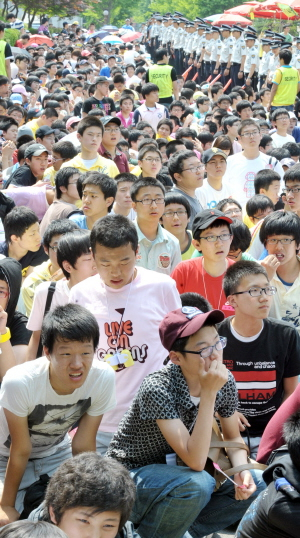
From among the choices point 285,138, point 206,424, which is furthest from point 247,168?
point 206,424

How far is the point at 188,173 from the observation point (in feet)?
21.5

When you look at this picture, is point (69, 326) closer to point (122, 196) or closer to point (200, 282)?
point (200, 282)

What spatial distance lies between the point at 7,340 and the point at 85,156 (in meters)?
3.81

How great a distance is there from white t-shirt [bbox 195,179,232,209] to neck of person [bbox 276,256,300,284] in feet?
7.68

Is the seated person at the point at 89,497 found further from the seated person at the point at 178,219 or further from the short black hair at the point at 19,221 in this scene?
the seated person at the point at 178,219

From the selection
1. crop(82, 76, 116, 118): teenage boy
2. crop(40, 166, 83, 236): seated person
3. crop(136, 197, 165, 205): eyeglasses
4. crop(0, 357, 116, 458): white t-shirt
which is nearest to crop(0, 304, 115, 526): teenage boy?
crop(0, 357, 116, 458): white t-shirt

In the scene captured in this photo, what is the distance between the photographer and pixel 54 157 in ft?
25.4

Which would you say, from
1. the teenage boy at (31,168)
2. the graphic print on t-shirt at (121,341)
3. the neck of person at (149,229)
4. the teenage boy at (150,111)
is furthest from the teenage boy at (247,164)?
the graphic print on t-shirt at (121,341)

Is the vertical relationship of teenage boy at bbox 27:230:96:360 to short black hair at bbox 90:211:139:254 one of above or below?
below

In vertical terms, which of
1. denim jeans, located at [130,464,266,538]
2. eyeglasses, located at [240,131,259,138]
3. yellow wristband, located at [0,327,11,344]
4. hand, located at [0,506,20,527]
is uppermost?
eyeglasses, located at [240,131,259,138]

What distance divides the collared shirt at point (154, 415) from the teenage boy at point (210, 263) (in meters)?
1.29

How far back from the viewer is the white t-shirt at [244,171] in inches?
306

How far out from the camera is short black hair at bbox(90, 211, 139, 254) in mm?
3672

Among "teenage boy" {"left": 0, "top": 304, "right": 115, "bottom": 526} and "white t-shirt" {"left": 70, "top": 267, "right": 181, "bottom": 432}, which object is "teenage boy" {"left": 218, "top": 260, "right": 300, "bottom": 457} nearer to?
"white t-shirt" {"left": 70, "top": 267, "right": 181, "bottom": 432}
